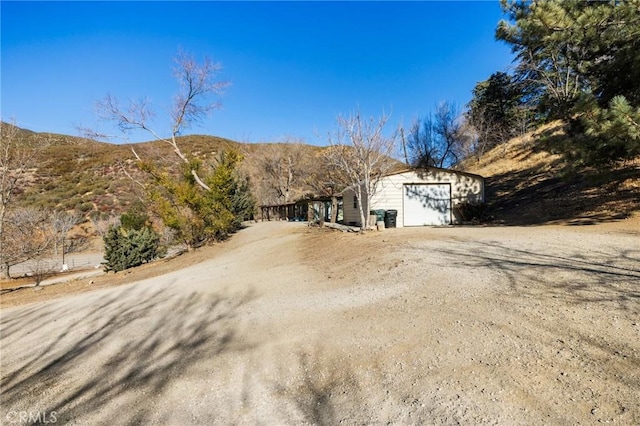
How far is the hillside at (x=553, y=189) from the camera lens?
10664 mm

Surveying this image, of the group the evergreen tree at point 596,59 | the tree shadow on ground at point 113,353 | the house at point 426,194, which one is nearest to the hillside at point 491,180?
the evergreen tree at point 596,59

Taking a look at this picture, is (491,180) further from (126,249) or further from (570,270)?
(126,249)

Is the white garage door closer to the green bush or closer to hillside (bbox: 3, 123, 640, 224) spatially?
hillside (bbox: 3, 123, 640, 224)

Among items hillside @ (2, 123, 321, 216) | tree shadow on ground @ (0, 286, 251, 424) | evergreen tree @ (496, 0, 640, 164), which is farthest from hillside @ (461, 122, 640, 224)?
hillside @ (2, 123, 321, 216)

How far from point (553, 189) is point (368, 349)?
16534 mm

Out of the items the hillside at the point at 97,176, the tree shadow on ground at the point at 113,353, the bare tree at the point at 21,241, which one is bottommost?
the tree shadow on ground at the point at 113,353

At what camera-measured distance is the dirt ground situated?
2441 millimetres

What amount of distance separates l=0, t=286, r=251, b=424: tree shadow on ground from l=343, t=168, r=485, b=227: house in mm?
10867

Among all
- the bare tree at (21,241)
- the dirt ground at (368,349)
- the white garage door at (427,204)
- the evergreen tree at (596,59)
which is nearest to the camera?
the dirt ground at (368,349)

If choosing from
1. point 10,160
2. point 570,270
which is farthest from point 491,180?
point 10,160

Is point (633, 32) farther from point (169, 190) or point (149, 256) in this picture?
point (149, 256)

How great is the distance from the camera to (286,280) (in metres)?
6.98

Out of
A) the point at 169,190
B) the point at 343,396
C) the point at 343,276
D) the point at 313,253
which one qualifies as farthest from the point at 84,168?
the point at 343,396

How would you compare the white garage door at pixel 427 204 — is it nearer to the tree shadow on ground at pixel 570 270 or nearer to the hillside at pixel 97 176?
the tree shadow on ground at pixel 570 270
